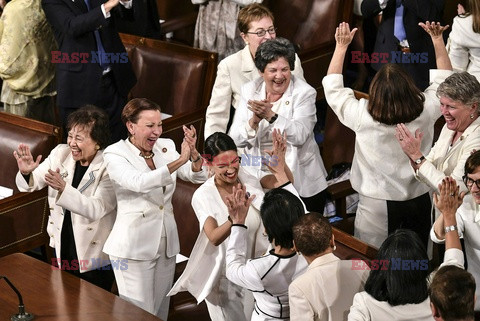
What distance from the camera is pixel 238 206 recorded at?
161 inches

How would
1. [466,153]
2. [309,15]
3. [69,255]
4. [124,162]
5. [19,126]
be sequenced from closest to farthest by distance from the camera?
1. [466,153]
2. [124,162]
3. [69,255]
4. [19,126]
5. [309,15]

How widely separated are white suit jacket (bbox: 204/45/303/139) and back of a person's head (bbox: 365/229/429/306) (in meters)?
1.67

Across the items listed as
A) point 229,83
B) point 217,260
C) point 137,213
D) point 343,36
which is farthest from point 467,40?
point 137,213

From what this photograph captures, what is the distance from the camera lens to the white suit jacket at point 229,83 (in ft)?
17.1

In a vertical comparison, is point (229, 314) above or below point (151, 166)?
below

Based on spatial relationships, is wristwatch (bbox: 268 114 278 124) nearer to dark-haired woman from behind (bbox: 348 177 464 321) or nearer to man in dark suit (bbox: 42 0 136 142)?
dark-haired woman from behind (bbox: 348 177 464 321)

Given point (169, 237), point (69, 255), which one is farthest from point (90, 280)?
point (169, 237)

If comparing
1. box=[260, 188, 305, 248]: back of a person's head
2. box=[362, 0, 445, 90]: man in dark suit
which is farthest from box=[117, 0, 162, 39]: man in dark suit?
box=[260, 188, 305, 248]: back of a person's head

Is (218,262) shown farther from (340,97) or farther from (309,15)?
(309,15)

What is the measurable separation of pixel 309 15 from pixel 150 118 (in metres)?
2.34

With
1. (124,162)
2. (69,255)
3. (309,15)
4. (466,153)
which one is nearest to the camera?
(466,153)

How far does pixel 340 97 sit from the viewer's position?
4582mm

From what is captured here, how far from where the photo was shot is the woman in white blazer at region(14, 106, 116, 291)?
4715mm

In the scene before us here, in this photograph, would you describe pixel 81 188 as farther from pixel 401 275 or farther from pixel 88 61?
pixel 401 275
